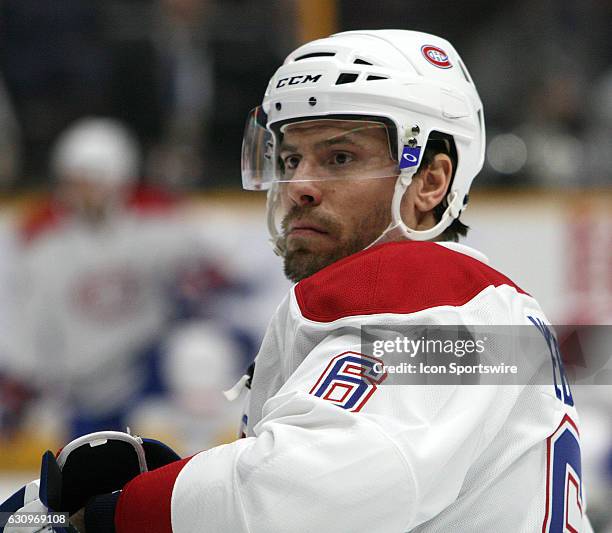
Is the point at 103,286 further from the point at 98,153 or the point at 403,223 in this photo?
the point at 403,223

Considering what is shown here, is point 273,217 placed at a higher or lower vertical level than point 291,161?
lower

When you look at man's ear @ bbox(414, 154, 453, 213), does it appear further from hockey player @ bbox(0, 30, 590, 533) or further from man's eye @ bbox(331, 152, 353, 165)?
man's eye @ bbox(331, 152, 353, 165)

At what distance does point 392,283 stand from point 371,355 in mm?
112

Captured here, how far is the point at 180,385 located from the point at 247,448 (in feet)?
13.6

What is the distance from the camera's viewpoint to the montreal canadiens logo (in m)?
2.15

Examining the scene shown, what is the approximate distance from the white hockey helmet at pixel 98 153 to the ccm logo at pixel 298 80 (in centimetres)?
352

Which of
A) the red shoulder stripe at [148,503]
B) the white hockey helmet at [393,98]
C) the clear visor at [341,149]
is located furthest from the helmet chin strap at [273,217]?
the red shoulder stripe at [148,503]

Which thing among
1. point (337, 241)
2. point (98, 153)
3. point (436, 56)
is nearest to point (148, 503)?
point (337, 241)

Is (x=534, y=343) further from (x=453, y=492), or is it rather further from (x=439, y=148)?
(x=439, y=148)

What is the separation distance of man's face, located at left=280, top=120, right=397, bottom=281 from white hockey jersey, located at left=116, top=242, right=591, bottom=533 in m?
0.24

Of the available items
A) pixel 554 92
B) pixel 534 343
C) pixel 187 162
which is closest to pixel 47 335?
pixel 187 162

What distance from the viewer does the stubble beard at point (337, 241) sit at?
2045 mm

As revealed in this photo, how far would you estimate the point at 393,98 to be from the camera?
2.05m

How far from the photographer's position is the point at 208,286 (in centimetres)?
570
